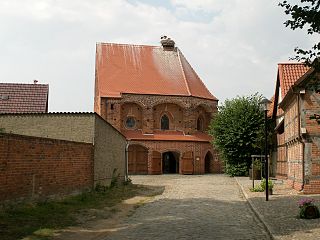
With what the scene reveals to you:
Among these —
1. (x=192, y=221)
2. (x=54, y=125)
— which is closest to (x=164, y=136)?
(x=54, y=125)

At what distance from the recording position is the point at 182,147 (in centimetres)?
4653

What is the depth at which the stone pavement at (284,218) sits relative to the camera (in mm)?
10430

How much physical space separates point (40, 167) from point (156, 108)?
34.1 meters

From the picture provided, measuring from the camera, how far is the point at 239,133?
38.5 meters

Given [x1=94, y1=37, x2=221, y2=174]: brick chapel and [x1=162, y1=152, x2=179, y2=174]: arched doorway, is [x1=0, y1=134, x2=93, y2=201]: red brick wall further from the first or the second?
[x1=162, y1=152, x2=179, y2=174]: arched doorway

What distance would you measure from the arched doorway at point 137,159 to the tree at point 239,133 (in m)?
8.51

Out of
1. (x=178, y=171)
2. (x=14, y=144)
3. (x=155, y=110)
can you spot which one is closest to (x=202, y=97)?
(x=155, y=110)

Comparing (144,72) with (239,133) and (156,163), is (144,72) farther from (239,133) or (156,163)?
(239,133)

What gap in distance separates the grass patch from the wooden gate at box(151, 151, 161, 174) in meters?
27.6

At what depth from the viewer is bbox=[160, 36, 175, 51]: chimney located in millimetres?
53562

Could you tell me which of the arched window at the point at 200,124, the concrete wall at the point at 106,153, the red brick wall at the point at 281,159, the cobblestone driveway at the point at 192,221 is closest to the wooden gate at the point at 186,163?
the arched window at the point at 200,124

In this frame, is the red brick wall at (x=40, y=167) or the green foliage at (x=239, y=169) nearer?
the red brick wall at (x=40, y=167)

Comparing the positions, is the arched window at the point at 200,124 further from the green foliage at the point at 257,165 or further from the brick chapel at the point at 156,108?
the green foliage at the point at 257,165

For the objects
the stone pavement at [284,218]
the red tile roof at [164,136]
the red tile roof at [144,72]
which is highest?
the red tile roof at [144,72]
